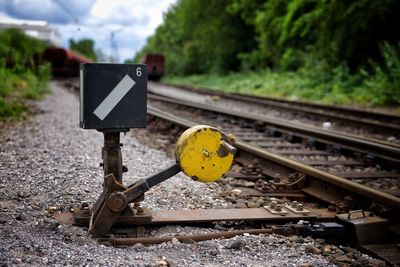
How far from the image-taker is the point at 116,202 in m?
2.87

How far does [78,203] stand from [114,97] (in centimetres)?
100

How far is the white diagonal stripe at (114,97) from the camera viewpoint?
2859 mm

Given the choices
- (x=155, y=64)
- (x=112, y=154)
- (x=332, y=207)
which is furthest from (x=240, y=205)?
(x=155, y=64)

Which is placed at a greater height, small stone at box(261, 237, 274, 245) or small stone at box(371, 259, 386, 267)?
Answer: small stone at box(261, 237, 274, 245)

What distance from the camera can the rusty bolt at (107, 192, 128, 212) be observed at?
2.86 metres

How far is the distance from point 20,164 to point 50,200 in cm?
124

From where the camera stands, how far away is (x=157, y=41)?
70750mm

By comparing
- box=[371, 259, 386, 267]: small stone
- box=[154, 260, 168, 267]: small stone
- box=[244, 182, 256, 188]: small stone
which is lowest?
box=[371, 259, 386, 267]: small stone

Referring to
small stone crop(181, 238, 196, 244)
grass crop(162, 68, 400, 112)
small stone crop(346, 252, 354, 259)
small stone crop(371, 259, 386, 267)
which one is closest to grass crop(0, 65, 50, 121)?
small stone crop(181, 238, 196, 244)

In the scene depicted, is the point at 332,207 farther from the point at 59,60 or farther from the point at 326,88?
the point at 59,60

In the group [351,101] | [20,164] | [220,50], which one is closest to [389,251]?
[20,164]

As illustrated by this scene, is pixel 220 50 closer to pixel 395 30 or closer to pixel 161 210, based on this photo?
pixel 395 30

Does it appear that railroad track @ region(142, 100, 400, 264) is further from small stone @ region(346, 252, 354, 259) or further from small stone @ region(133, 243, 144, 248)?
small stone @ region(133, 243, 144, 248)

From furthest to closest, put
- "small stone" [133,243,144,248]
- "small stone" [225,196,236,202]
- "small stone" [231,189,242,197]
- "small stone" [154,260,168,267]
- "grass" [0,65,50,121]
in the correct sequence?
"grass" [0,65,50,121]
"small stone" [231,189,242,197]
"small stone" [225,196,236,202]
"small stone" [133,243,144,248]
"small stone" [154,260,168,267]
